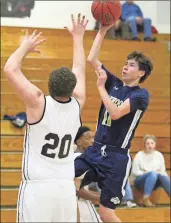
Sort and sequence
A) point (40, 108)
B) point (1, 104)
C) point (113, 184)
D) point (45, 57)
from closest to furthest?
point (40, 108) < point (113, 184) < point (1, 104) < point (45, 57)

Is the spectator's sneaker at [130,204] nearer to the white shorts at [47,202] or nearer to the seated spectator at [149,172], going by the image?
the seated spectator at [149,172]

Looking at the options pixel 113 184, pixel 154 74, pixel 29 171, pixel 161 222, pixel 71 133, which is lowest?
pixel 161 222

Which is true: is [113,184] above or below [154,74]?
below

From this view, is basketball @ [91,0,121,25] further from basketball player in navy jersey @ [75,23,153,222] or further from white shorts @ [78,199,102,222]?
white shorts @ [78,199,102,222]

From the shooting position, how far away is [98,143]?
4473 millimetres

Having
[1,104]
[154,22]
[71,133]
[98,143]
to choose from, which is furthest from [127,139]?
[154,22]

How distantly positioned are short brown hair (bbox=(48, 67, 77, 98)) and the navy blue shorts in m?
1.28

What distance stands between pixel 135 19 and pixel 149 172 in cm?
431

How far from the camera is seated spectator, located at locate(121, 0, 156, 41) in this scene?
394 inches

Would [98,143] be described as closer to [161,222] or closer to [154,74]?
[161,222]

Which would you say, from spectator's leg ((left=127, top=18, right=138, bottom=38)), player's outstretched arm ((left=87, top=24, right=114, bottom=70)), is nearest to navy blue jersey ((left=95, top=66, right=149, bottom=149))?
player's outstretched arm ((left=87, top=24, right=114, bottom=70))

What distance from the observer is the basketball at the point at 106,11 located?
4.35 metres

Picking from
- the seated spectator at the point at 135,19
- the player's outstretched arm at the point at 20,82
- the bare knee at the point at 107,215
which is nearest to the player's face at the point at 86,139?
the bare knee at the point at 107,215

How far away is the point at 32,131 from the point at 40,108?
0.59 ft
